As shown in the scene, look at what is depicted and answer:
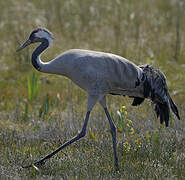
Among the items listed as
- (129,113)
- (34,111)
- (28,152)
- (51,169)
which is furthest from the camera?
(34,111)

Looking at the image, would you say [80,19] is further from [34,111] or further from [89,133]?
[89,133]

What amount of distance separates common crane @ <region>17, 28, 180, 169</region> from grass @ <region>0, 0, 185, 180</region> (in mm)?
315

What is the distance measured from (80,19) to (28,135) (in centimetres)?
584

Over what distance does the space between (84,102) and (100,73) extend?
2.84m

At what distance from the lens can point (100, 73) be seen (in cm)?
460

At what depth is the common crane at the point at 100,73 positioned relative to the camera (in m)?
4.60

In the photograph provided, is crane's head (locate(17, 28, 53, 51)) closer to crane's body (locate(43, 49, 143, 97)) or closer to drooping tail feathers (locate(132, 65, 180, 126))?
crane's body (locate(43, 49, 143, 97))

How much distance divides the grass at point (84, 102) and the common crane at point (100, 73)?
31cm

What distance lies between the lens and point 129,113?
623cm

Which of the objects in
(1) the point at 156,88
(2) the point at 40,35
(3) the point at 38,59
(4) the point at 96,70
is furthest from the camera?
(1) the point at 156,88

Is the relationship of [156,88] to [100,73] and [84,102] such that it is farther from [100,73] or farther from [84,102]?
[84,102]

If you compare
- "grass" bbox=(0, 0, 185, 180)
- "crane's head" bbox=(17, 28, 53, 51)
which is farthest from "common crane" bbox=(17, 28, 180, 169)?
"grass" bbox=(0, 0, 185, 180)

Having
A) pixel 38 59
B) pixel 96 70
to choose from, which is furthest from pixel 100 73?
pixel 38 59

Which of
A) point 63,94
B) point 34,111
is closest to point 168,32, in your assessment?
point 63,94
